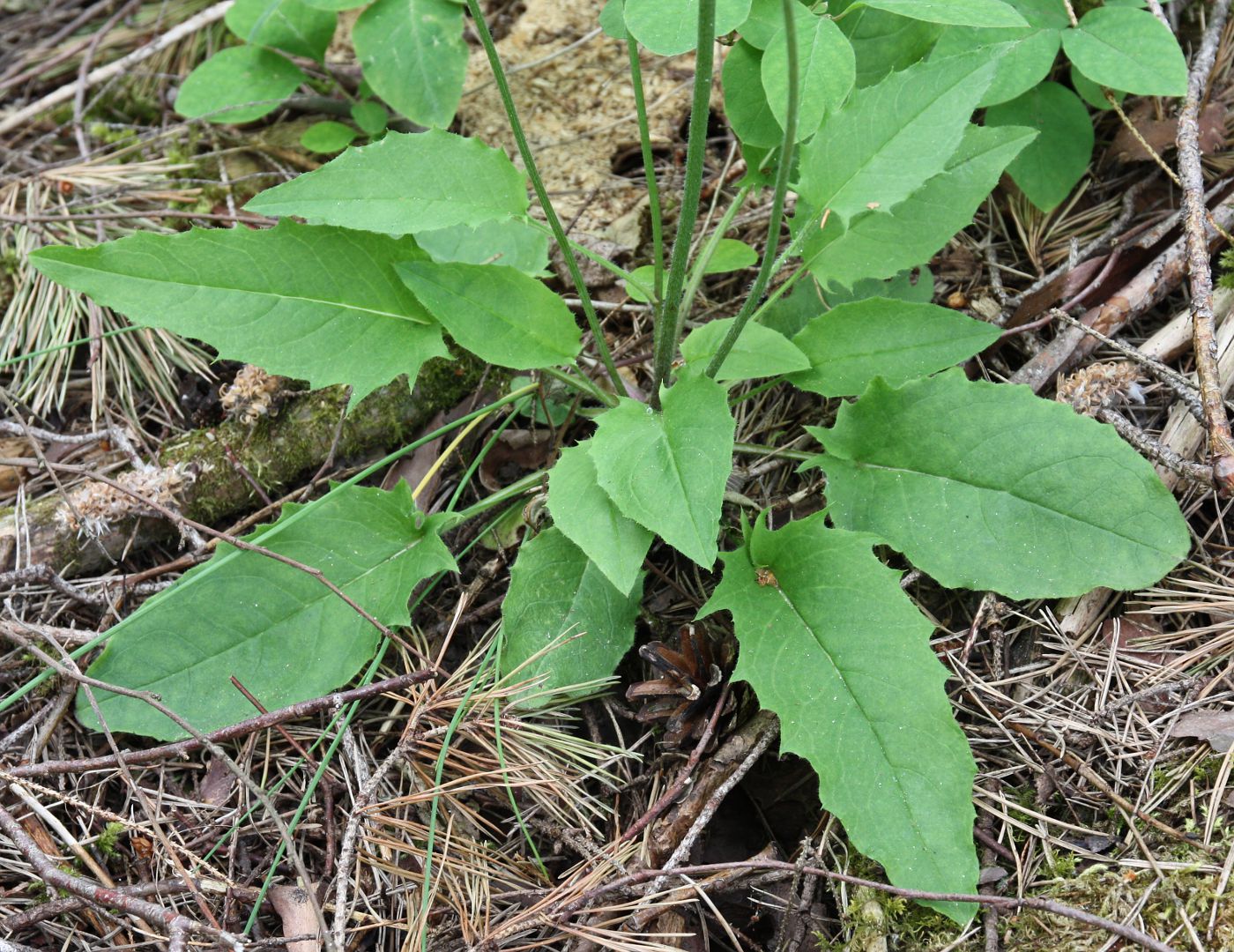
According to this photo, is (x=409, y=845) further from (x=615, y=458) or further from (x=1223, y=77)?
(x=1223, y=77)

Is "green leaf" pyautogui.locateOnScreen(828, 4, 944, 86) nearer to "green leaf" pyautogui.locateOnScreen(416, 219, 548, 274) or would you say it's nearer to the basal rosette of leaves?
the basal rosette of leaves

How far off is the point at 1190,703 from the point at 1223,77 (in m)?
1.63

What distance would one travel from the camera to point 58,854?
1.75 m

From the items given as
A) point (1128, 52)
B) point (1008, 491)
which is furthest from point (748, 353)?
point (1128, 52)

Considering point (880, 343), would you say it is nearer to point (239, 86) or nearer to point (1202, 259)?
point (1202, 259)

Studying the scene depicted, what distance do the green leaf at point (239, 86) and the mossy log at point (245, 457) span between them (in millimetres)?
955

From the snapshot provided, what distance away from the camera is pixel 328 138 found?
2.63 metres

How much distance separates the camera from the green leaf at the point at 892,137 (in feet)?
5.76

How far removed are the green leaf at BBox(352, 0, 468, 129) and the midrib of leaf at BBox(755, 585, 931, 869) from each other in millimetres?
1559

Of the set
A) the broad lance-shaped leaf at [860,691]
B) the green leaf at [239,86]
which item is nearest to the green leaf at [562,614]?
the broad lance-shaped leaf at [860,691]

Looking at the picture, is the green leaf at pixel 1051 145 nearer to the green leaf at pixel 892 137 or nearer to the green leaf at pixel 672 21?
the green leaf at pixel 892 137

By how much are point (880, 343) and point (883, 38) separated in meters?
0.69

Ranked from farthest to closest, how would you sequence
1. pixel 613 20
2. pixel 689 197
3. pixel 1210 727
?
pixel 613 20 < pixel 689 197 < pixel 1210 727

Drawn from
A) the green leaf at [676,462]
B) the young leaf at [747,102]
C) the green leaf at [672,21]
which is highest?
the green leaf at [672,21]
